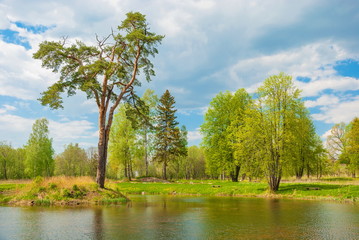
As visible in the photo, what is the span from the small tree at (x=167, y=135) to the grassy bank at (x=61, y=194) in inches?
1185

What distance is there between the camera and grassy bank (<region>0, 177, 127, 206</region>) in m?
17.4

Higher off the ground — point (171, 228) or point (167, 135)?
point (167, 135)

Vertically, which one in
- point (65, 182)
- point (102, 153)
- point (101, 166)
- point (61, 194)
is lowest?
point (61, 194)

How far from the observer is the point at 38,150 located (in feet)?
194

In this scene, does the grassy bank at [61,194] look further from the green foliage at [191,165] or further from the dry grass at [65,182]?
the green foliage at [191,165]

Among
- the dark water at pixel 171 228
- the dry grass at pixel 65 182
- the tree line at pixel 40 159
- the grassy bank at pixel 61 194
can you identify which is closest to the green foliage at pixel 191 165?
the tree line at pixel 40 159

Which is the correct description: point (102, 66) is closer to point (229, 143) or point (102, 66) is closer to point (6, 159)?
point (229, 143)

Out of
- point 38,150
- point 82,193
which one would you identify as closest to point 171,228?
point 82,193

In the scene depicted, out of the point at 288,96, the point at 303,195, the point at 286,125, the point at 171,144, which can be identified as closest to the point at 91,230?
the point at 303,195

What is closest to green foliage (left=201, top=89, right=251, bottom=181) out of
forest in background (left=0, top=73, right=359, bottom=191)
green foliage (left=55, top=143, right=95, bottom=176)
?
forest in background (left=0, top=73, right=359, bottom=191)

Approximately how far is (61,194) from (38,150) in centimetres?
4738

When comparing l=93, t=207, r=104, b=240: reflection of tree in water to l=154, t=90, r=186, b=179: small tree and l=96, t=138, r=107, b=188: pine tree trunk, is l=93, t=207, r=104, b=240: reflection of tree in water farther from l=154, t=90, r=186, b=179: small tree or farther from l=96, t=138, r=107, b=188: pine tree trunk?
l=154, t=90, r=186, b=179: small tree

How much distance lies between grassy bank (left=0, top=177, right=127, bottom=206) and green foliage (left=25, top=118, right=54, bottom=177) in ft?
146

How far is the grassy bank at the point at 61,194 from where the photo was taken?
1738 cm
